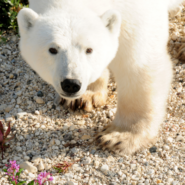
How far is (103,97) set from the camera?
3.13m

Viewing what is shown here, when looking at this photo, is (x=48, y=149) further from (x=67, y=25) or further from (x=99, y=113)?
(x=67, y=25)

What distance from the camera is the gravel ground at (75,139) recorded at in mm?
2377

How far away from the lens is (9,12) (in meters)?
3.69

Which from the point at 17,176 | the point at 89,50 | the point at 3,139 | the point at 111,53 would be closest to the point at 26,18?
the point at 89,50

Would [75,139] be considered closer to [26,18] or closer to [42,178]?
[42,178]

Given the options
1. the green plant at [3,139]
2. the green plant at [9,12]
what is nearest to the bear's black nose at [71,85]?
the green plant at [3,139]

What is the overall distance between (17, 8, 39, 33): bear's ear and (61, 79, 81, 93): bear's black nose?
515mm

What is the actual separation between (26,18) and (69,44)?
15.7 inches

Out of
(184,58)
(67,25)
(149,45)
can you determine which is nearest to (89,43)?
(67,25)

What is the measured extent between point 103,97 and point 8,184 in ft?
4.43

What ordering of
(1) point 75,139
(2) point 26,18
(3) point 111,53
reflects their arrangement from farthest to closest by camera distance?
(1) point 75,139 < (3) point 111,53 < (2) point 26,18

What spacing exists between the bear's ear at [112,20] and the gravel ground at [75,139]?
43.0 inches

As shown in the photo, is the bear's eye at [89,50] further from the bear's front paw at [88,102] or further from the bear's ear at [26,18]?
the bear's front paw at [88,102]

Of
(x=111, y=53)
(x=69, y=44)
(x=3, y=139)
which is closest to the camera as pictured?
(x=69, y=44)
